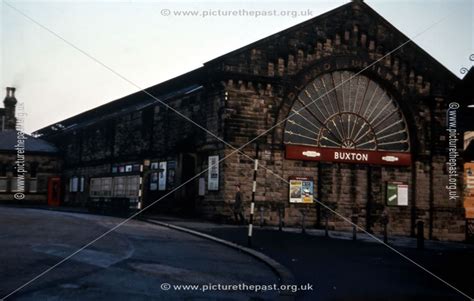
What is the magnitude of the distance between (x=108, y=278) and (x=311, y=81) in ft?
57.5

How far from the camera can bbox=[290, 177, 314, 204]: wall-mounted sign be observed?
21967mm

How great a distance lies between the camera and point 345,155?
2328 centimetres

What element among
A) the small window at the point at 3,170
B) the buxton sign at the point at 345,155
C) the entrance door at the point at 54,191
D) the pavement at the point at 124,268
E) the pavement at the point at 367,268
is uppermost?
the buxton sign at the point at 345,155

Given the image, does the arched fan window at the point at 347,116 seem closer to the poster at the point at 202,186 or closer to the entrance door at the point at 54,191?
the poster at the point at 202,186

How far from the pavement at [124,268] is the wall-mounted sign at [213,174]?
26.8 ft

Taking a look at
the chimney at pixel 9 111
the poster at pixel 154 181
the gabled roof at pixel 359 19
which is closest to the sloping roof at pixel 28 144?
the chimney at pixel 9 111

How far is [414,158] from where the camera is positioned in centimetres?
2466

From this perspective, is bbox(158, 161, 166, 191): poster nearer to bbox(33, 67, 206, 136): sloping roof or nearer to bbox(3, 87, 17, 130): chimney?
bbox(33, 67, 206, 136): sloping roof

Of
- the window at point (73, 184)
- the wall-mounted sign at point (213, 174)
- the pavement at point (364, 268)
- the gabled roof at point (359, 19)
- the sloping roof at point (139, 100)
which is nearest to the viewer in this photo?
the pavement at point (364, 268)

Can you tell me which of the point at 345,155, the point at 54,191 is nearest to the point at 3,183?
the point at 54,191

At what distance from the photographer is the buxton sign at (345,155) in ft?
73.1

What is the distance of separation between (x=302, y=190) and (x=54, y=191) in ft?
75.5

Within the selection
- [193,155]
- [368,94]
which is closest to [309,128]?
[368,94]

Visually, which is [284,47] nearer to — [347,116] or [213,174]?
[347,116]
